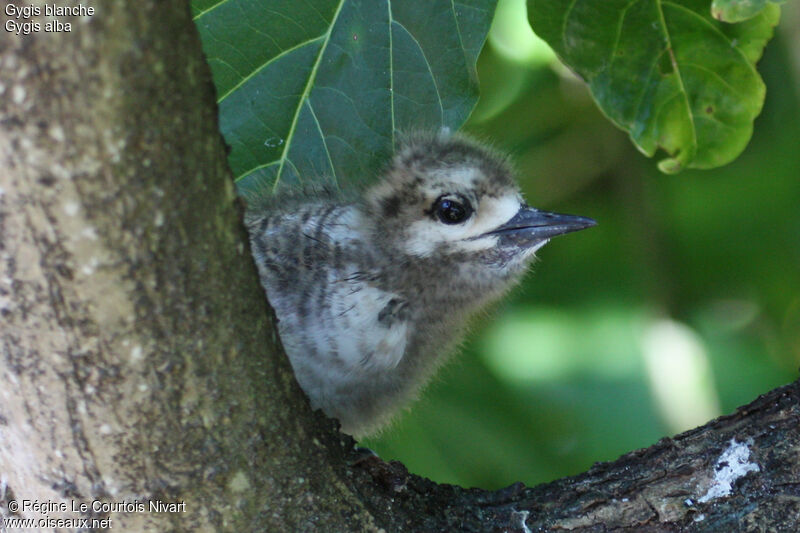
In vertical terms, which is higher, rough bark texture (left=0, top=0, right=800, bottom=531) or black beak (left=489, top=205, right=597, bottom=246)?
rough bark texture (left=0, top=0, right=800, bottom=531)

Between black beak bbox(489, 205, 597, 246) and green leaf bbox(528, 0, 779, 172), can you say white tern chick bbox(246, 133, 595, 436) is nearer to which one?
black beak bbox(489, 205, 597, 246)

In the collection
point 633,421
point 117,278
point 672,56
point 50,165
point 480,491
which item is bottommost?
point 633,421

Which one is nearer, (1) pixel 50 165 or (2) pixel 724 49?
(1) pixel 50 165

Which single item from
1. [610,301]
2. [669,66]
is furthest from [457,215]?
[610,301]

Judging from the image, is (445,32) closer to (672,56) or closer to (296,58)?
(296,58)

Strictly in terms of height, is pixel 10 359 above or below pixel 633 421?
above

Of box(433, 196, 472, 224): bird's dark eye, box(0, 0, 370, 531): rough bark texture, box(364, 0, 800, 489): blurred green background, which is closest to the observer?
box(0, 0, 370, 531): rough bark texture

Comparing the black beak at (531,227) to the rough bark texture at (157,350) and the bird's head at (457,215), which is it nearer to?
the bird's head at (457,215)

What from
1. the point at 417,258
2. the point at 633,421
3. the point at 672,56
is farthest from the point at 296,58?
the point at 633,421

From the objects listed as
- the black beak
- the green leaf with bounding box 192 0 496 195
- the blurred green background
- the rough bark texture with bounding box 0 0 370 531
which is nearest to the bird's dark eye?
the black beak
